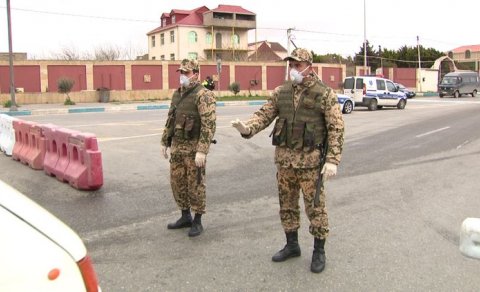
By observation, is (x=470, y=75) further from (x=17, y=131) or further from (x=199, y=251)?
(x=199, y=251)

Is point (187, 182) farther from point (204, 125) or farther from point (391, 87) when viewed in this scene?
point (391, 87)

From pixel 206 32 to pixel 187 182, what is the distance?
70486 millimetres

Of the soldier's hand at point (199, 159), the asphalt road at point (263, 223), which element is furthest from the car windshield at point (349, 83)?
the soldier's hand at point (199, 159)

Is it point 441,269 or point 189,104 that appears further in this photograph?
point 189,104

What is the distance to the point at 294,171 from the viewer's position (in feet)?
14.8

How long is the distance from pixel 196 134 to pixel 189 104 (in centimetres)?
32

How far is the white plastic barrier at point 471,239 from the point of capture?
2.02 metres

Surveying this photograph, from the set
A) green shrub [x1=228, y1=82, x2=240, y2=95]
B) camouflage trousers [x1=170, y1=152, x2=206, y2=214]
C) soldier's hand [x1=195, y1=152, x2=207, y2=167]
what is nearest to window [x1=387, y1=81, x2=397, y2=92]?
green shrub [x1=228, y1=82, x2=240, y2=95]

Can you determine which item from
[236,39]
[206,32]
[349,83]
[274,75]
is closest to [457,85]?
[274,75]

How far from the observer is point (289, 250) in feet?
15.6

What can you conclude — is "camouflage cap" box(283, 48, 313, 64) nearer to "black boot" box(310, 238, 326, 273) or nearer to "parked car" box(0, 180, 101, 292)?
"black boot" box(310, 238, 326, 273)

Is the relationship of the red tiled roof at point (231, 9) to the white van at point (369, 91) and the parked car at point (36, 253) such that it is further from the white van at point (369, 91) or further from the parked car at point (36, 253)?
the parked car at point (36, 253)

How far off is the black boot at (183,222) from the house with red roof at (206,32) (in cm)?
6582

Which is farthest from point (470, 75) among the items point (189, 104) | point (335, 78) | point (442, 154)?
point (189, 104)
